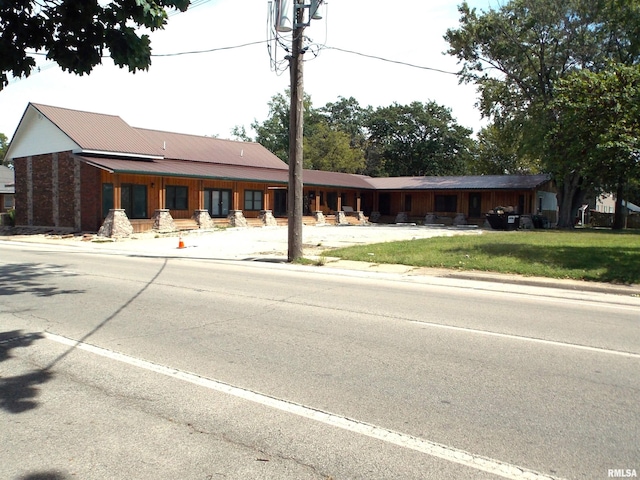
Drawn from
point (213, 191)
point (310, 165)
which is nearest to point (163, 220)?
point (213, 191)

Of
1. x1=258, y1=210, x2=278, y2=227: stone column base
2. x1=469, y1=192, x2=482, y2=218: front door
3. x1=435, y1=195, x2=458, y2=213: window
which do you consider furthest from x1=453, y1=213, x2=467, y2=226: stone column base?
x1=258, y1=210, x2=278, y2=227: stone column base

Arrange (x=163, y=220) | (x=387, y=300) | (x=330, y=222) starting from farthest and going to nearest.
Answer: (x=330, y=222) < (x=163, y=220) < (x=387, y=300)

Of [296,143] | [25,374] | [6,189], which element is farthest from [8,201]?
[25,374]

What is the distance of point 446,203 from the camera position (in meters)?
46.2

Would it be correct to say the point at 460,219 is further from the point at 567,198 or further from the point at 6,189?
the point at 6,189

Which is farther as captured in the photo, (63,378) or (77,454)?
(63,378)

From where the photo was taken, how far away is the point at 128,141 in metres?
33.2

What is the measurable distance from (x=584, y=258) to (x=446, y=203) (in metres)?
30.7

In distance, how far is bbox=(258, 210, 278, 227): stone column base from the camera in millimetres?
37625

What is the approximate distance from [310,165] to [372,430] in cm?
6582

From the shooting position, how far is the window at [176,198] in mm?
33500

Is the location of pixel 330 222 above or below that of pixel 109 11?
Answer: below

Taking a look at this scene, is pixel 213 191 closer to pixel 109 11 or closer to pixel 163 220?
pixel 163 220

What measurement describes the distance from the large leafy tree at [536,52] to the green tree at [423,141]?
2619 centimetres
